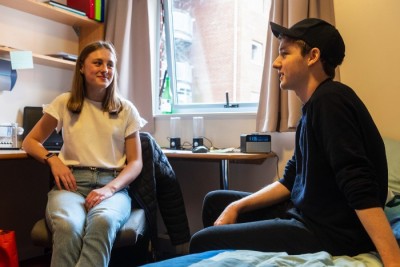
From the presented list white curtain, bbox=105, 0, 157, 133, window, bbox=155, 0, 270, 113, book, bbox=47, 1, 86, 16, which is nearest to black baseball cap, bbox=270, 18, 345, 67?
window, bbox=155, 0, 270, 113

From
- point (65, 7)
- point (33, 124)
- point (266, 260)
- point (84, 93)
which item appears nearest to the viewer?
point (266, 260)

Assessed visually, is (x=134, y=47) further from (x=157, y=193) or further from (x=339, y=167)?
(x=339, y=167)

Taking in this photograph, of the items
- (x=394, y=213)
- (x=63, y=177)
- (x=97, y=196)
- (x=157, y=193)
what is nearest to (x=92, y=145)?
(x=63, y=177)

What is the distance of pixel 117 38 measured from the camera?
285 centimetres

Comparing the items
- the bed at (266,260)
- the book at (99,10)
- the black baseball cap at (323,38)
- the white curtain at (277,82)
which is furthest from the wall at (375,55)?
the book at (99,10)

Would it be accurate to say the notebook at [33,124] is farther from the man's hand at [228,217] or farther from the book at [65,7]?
the man's hand at [228,217]

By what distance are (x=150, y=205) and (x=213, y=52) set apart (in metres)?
1.57

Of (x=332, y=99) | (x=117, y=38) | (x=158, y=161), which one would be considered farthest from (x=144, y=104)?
(x=332, y=99)

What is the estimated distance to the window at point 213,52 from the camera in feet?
8.95

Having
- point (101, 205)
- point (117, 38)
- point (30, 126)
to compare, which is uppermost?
point (117, 38)

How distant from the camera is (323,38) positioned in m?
1.17

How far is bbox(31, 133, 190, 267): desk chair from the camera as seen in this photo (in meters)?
1.78

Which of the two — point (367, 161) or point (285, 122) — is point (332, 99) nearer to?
point (367, 161)

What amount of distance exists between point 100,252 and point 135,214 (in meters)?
0.37
